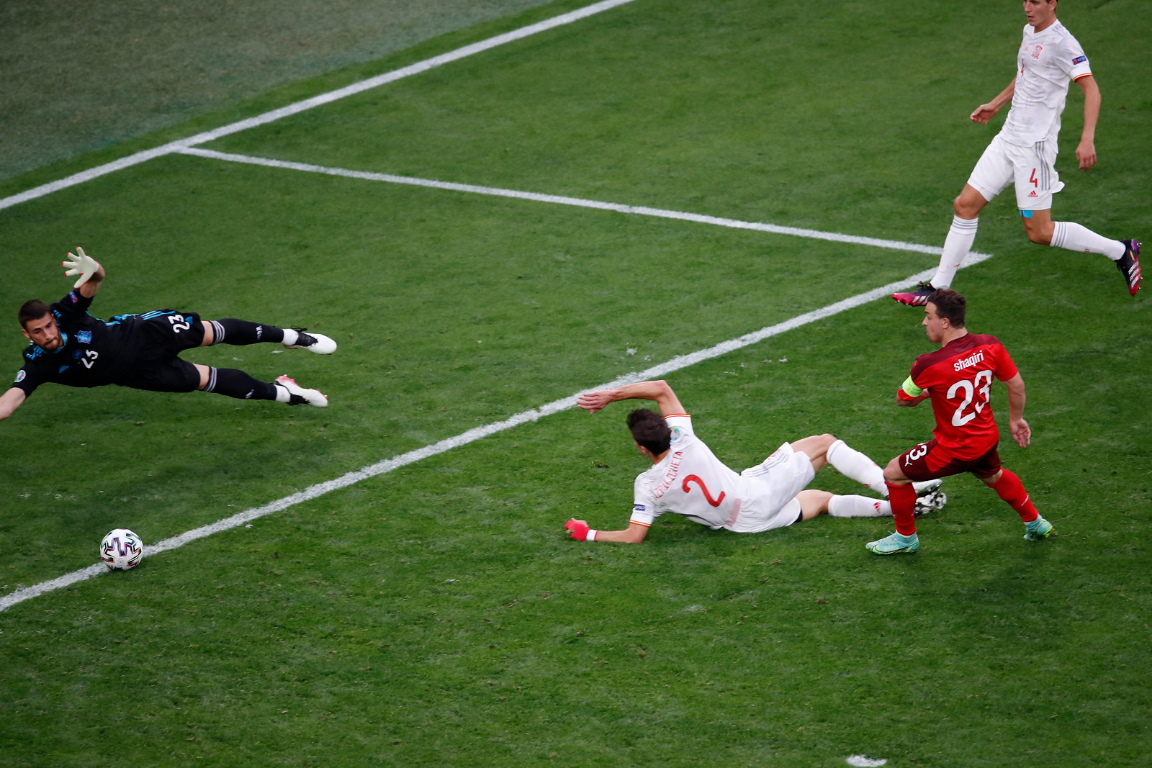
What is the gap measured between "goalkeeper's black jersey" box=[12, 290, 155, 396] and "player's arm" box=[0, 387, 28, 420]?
10cm

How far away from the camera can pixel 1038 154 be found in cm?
967

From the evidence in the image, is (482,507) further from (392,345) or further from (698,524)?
(392,345)

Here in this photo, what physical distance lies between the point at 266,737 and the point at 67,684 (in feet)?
4.29

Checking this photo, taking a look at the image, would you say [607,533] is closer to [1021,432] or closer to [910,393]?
[910,393]

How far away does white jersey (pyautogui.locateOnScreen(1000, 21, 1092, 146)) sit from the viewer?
31.2 ft

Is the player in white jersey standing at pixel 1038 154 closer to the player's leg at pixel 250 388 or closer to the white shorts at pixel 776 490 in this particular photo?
the white shorts at pixel 776 490

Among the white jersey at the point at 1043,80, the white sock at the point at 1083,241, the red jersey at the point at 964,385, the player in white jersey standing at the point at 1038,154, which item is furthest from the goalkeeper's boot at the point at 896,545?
the white jersey at the point at 1043,80

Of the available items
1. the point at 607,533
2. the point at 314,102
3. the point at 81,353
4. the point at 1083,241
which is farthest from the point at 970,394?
the point at 314,102

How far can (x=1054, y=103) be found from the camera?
970 centimetres

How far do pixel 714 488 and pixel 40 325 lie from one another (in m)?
4.59

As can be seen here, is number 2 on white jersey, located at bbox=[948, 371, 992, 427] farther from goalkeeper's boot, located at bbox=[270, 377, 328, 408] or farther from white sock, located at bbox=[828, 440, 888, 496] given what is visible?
goalkeeper's boot, located at bbox=[270, 377, 328, 408]

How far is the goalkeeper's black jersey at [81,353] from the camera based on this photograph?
847 cm

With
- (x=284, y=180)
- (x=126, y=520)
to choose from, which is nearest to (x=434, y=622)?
(x=126, y=520)

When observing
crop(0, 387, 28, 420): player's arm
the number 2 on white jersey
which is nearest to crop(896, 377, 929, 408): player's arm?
the number 2 on white jersey
